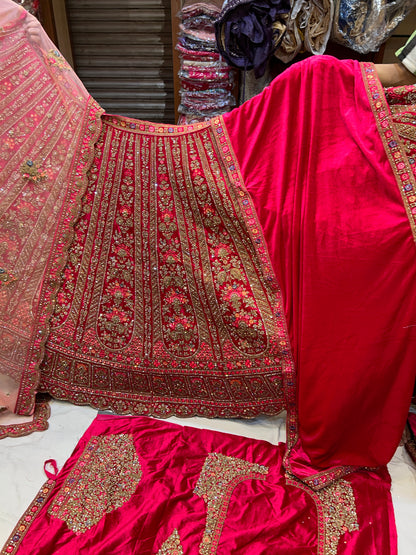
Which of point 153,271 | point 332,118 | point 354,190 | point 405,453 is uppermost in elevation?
point 332,118

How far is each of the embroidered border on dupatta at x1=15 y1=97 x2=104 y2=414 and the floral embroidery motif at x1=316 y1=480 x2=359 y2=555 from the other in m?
1.02

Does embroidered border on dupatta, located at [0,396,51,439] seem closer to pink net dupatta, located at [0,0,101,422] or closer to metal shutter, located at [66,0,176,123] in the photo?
pink net dupatta, located at [0,0,101,422]

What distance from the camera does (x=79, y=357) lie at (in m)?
1.53

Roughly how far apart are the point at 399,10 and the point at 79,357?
5.66 feet

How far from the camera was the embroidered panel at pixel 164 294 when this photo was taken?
4.64 ft

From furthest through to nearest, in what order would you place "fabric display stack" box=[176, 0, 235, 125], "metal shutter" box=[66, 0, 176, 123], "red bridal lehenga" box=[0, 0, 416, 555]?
"metal shutter" box=[66, 0, 176, 123] → "fabric display stack" box=[176, 0, 235, 125] → "red bridal lehenga" box=[0, 0, 416, 555]

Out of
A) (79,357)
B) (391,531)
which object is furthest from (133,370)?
(391,531)

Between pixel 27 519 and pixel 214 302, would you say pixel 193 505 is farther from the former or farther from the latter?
pixel 214 302

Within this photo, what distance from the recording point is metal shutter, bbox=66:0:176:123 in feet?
6.97

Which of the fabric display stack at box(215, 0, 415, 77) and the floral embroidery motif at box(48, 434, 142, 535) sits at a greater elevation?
the fabric display stack at box(215, 0, 415, 77)

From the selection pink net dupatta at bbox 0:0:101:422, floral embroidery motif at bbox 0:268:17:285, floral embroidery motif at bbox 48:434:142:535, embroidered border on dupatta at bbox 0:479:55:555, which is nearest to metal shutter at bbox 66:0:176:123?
pink net dupatta at bbox 0:0:101:422

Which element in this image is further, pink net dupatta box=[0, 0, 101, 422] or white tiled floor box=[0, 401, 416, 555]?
pink net dupatta box=[0, 0, 101, 422]

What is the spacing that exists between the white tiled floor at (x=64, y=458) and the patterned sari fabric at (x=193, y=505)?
38 millimetres

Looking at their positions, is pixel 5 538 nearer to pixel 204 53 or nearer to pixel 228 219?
pixel 228 219
